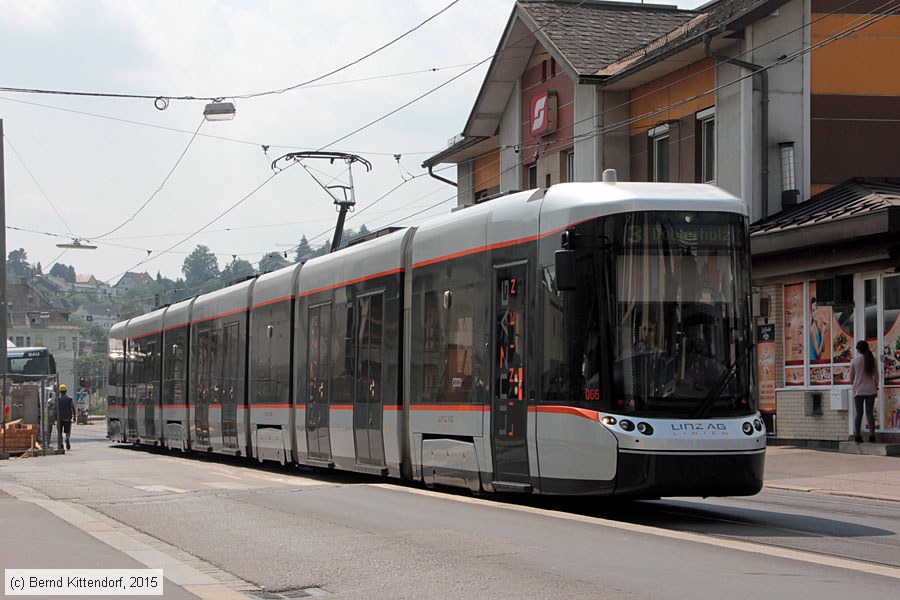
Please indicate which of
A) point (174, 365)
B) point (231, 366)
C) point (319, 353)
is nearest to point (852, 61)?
point (319, 353)

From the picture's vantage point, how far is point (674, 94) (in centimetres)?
3105

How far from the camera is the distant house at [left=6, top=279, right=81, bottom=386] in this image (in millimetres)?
150875

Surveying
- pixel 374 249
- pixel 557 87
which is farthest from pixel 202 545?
pixel 557 87

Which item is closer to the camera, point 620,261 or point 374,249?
point 620,261

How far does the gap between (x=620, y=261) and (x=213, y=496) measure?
6.53m

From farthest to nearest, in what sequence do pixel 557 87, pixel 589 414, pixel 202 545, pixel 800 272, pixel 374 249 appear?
pixel 557 87
pixel 800 272
pixel 374 249
pixel 589 414
pixel 202 545

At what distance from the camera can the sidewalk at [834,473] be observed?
17.8 m

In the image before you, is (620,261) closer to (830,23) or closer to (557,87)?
(830,23)

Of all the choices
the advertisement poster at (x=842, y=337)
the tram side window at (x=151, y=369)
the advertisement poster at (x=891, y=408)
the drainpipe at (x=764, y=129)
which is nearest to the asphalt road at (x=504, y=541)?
the advertisement poster at (x=891, y=408)

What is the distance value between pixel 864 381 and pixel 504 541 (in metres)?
13.5

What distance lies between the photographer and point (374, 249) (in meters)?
19.2

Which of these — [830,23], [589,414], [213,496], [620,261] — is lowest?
[213,496]

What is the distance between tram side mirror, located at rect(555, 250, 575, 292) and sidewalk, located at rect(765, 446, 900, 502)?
586 cm

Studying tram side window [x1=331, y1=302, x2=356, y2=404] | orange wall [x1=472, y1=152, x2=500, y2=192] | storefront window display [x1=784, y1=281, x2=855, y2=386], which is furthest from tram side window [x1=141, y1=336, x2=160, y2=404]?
storefront window display [x1=784, y1=281, x2=855, y2=386]
